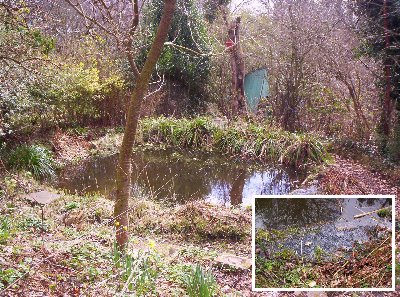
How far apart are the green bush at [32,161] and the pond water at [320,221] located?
6.89 meters

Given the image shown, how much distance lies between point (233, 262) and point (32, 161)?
527 centimetres

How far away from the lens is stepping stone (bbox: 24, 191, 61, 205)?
649 cm

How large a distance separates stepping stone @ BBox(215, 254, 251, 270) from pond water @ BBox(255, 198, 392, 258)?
2451mm

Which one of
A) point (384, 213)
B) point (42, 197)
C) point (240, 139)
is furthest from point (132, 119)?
point (240, 139)

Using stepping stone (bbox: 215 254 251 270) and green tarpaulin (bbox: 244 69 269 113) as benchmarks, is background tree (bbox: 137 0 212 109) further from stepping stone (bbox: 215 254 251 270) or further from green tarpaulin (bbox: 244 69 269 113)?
stepping stone (bbox: 215 254 251 270)

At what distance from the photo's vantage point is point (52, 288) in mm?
3020

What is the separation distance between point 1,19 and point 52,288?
4.47 meters

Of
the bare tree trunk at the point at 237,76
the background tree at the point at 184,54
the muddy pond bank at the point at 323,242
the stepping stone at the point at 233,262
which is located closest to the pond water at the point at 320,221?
the muddy pond bank at the point at 323,242

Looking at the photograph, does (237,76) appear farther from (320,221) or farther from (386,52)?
(320,221)

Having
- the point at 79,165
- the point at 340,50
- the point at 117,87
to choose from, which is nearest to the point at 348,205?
the point at 79,165

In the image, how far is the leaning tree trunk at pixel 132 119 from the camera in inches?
140

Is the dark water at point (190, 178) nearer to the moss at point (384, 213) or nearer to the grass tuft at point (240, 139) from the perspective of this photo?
the grass tuft at point (240, 139)

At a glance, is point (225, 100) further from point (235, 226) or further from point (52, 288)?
point (52, 288)

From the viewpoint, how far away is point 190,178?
9.15 meters
